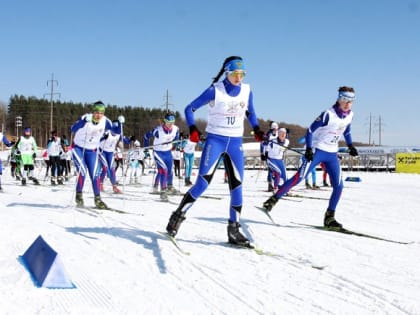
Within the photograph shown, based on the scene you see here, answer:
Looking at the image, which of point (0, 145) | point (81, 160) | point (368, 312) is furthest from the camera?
point (0, 145)

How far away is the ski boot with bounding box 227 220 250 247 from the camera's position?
5.44 m

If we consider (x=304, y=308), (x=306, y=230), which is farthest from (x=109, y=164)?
(x=304, y=308)

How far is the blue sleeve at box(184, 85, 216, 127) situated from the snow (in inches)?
62.1

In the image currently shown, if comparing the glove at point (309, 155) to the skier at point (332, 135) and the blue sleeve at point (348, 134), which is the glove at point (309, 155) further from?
the blue sleeve at point (348, 134)

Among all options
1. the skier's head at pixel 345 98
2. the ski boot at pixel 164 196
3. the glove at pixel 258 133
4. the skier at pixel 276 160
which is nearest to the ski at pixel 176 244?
the glove at pixel 258 133

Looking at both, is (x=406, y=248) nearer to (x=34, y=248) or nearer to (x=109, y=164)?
(x=34, y=248)

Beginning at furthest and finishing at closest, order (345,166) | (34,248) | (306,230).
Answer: (345,166)
(306,230)
(34,248)

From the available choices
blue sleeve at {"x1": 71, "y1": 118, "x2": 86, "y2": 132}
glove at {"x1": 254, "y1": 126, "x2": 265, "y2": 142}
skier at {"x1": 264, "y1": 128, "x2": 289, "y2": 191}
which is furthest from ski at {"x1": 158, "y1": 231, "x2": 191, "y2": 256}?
skier at {"x1": 264, "y1": 128, "x2": 289, "y2": 191}

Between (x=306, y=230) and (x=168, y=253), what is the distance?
2.81 metres

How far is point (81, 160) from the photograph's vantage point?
31.6 feet

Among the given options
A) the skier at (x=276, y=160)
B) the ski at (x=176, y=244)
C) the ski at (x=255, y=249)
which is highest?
the skier at (x=276, y=160)

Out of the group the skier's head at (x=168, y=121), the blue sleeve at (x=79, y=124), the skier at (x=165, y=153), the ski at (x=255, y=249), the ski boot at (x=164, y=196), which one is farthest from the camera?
the skier's head at (x=168, y=121)

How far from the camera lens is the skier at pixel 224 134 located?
18.0 ft

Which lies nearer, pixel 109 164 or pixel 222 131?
pixel 222 131
